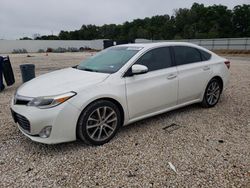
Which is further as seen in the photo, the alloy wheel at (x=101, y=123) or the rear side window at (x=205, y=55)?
the rear side window at (x=205, y=55)

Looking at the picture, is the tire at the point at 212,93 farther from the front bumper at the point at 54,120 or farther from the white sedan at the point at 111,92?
the front bumper at the point at 54,120

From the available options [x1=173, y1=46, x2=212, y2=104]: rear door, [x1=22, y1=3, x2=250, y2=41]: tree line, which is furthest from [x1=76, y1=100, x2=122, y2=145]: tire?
[x1=22, y1=3, x2=250, y2=41]: tree line

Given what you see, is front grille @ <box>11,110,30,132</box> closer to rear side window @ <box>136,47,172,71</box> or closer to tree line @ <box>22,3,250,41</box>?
rear side window @ <box>136,47,172,71</box>

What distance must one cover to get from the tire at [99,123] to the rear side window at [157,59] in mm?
946

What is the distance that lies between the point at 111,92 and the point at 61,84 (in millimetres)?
721

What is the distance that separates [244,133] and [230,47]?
109ft

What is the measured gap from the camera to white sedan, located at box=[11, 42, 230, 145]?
9.06ft

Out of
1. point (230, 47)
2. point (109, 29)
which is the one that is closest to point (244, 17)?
point (230, 47)

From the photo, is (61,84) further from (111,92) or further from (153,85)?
(153,85)

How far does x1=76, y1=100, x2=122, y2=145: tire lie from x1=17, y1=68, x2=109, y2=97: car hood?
330mm

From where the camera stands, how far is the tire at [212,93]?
458 centimetres

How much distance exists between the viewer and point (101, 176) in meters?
2.46

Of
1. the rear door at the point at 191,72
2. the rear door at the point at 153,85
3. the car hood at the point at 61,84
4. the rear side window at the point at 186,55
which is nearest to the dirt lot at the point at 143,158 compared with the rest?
the rear door at the point at 153,85

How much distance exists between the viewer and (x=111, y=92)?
10.1 ft
